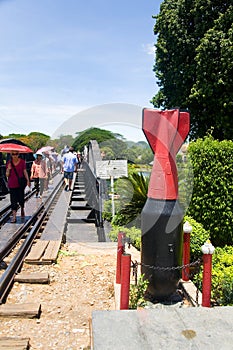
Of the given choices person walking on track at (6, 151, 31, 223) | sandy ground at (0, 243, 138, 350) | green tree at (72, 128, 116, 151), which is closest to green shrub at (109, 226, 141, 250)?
sandy ground at (0, 243, 138, 350)

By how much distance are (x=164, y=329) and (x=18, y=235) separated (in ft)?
15.4

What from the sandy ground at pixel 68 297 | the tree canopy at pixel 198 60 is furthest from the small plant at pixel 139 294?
the tree canopy at pixel 198 60

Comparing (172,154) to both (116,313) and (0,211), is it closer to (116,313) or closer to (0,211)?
(116,313)

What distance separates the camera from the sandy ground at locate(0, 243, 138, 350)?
12.6 ft

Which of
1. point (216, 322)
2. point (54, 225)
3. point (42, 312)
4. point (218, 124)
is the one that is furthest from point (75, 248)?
point (218, 124)

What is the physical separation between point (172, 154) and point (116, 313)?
1.81 m

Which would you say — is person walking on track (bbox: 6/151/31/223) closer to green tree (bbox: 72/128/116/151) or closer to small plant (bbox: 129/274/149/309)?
green tree (bbox: 72/128/116/151)

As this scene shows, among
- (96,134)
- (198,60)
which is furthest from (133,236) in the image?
(198,60)

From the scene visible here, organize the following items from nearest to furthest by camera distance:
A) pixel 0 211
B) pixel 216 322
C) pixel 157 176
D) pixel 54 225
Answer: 1. pixel 216 322
2. pixel 157 176
3. pixel 54 225
4. pixel 0 211

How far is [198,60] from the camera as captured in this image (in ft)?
52.6

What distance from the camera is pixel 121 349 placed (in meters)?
2.97

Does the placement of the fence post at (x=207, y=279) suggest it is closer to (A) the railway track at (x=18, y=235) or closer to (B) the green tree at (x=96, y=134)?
(A) the railway track at (x=18, y=235)

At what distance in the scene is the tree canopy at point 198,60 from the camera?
15672 mm

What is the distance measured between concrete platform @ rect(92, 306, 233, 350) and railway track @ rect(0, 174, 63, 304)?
172cm
